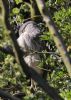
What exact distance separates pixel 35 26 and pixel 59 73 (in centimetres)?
148

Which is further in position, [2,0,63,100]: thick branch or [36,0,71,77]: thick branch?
[36,0,71,77]: thick branch

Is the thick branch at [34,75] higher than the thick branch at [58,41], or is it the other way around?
the thick branch at [58,41]

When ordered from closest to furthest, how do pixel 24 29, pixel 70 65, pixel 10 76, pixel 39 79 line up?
pixel 39 79 → pixel 70 65 → pixel 10 76 → pixel 24 29

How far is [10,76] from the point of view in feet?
12.1

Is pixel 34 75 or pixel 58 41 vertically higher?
pixel 58 41

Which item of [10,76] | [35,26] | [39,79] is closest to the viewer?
[39,79]

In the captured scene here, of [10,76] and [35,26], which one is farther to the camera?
[35,26]

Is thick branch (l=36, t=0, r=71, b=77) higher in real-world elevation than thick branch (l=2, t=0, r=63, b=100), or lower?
higher

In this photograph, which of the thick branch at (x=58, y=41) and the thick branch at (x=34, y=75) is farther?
the thick branch at (x=58, y=41)

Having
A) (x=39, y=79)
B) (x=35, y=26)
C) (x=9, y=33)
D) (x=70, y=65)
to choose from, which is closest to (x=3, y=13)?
(x=9, y=33)

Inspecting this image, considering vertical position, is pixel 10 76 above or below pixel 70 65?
above

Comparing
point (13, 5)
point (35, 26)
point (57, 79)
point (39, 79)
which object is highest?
point (13, 5)

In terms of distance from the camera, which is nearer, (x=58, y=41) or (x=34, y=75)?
(x=34, y=75)

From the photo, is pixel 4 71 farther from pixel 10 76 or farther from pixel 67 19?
Answer: pixel 67 19
